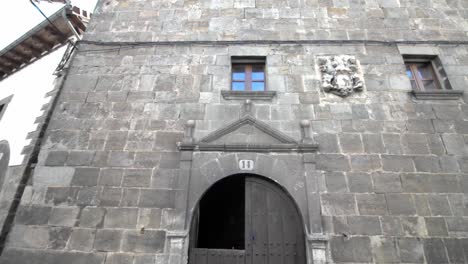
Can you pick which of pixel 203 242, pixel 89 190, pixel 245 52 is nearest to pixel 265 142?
pixel 245 52

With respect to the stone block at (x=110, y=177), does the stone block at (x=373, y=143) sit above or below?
above

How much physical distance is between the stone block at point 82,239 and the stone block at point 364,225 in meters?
4.26

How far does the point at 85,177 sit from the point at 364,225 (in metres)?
4.93

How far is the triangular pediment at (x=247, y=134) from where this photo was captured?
5113mm

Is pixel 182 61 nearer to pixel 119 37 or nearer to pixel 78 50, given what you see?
pixel 119 37

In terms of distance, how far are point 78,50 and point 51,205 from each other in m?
3.64

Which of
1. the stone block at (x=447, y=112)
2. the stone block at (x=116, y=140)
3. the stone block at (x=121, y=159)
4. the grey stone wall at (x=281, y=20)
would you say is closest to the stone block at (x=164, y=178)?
the stone block at (x=121, y=159)

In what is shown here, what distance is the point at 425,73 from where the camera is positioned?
6148 millimetres

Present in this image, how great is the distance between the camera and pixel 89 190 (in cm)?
478

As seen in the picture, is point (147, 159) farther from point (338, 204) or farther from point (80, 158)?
point (338, 204)

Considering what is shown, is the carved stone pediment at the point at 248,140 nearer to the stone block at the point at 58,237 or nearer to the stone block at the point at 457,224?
the stone block at the point at 58,237

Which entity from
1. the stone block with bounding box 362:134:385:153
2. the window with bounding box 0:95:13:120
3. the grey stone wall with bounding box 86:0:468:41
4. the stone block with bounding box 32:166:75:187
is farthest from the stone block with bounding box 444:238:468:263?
the window with bounding box 0:95:13:120

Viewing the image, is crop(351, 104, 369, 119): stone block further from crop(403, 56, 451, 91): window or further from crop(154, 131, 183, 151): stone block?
crop(154, 131, 183, 151): stone block

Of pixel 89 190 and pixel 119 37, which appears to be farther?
pixel 119 37
